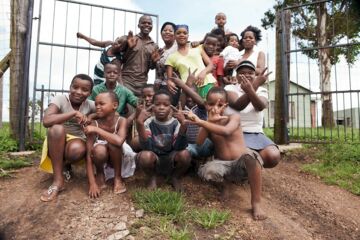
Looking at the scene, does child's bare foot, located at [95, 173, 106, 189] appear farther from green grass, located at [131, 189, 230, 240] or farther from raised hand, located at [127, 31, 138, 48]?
raised hand, located at [127, 31, 138, 48]

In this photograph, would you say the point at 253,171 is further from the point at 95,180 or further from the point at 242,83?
the point at 95,180

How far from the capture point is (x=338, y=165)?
16.5 ft

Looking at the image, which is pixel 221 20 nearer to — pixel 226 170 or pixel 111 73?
pixel 111 73

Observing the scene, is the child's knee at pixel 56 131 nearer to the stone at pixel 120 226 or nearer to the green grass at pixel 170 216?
the green grass at pixel 170 216

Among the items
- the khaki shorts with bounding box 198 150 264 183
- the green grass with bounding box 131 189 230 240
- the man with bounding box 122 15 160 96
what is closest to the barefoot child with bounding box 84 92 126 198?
the green grass with bounding box 131 189 230 240

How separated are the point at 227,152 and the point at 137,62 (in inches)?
80.2

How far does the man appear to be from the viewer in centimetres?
466

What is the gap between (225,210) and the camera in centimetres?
322

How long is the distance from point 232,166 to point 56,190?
1.67 m

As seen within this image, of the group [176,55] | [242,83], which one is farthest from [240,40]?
[242,83]

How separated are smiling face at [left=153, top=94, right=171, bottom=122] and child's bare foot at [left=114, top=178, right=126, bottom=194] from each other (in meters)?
0.74

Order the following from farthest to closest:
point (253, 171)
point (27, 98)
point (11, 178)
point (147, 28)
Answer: point (27, 98) < point (147, 28) < point (11, 178) < point (253, 171)

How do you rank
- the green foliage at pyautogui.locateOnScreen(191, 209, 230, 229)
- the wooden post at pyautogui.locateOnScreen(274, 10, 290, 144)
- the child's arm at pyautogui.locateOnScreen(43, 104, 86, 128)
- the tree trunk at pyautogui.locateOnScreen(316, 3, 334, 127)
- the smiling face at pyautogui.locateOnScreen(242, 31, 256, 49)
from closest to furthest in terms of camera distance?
the green foliage at pyautogui.locateOnScreen(191, 209, 230, 229), the child's arm at pyautogui.locateOnScreen(43, 104, 86, 128), the smiling face at pyautogui.locateOnScreen(242, 31, 256, 49), the wooden post at pyautogui.locateOnScreen(274, 10, 290, 144), the tree trunk at pyautogui.locateOnScreen(316, 3, 334, 127)

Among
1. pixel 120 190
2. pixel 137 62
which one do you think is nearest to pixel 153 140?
pixel 120 190
